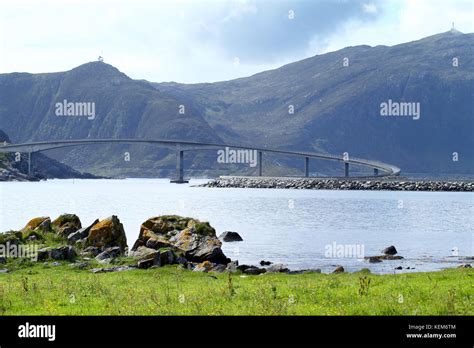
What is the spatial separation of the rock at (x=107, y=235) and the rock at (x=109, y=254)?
1.88 metres

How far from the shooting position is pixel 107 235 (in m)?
46.0

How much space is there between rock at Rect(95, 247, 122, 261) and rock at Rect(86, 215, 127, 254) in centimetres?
188

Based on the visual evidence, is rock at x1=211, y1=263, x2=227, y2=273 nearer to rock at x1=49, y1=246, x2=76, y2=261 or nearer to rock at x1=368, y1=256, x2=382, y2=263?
rock at x1=49, y1=246, x2=76, y2=261

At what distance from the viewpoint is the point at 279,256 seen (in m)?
51.8

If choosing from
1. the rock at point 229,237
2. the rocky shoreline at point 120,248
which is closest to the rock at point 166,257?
the rocky shoreline at point 120,248

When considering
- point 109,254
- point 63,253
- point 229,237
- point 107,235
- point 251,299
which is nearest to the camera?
point 251,299

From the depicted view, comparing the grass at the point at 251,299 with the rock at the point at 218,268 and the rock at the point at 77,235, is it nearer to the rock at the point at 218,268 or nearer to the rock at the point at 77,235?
the rock at the point at 218,268

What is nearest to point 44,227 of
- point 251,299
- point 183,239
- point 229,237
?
point 183,239

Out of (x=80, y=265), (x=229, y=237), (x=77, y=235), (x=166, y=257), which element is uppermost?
(x=77, y=235)

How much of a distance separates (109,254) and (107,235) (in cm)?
437

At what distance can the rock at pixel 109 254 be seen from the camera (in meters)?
41.0

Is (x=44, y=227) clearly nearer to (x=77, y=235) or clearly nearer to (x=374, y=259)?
(x=77, y=235)
